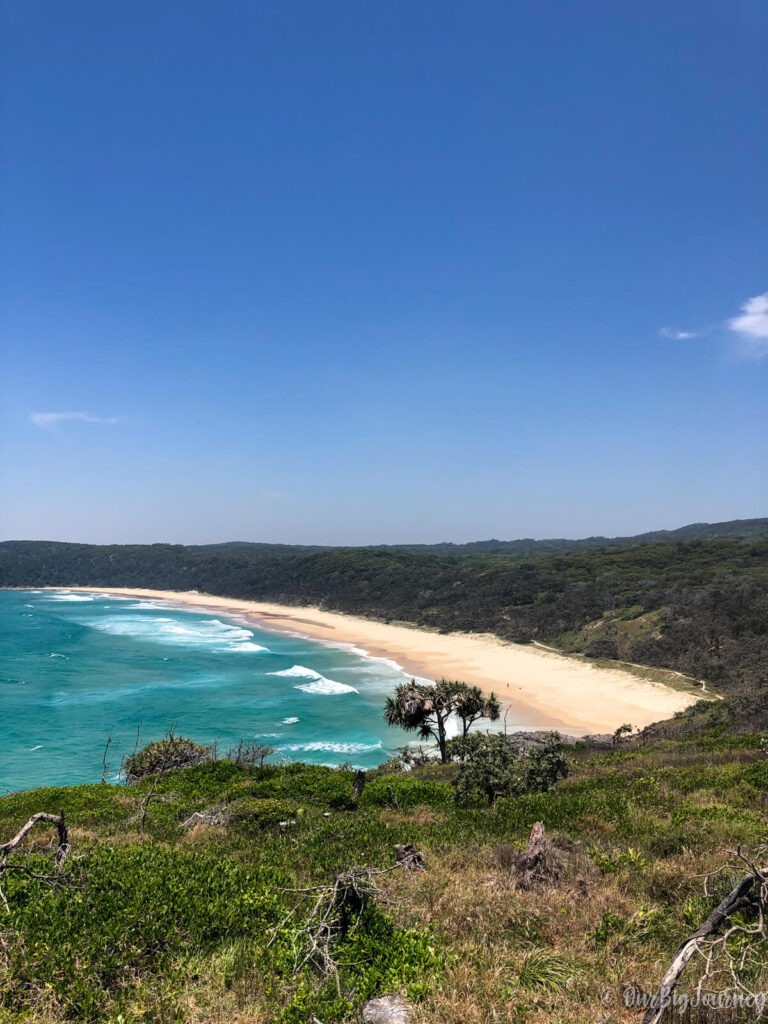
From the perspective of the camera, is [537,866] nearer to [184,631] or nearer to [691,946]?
[691,946]

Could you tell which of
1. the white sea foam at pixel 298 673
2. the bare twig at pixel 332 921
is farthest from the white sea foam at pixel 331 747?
the bare twig at pixel 332 921

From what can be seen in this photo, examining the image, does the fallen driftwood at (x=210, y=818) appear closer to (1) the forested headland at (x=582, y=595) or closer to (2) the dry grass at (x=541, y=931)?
(2) the dry grass at (x=541, y=931)

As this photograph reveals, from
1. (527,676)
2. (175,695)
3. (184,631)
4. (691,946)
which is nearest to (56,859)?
(691,946)

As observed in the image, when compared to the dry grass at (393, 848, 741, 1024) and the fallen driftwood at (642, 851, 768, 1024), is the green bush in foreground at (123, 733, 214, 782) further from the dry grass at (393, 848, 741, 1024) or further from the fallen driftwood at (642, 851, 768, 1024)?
the fallen driftwood at (642, 851, 768, 1024)

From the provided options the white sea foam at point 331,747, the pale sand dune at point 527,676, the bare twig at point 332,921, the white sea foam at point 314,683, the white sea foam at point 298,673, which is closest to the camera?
the bare twig at point 332,921

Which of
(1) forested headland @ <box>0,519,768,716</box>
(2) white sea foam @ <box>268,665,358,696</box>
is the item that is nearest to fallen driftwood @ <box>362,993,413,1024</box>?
(1) forested headland @ <box>0,519,768,716</box>

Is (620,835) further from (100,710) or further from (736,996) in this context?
(100,710)
